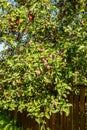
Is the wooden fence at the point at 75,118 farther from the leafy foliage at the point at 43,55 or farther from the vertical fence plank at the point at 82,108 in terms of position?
the leafy foliage at the point at 43,55

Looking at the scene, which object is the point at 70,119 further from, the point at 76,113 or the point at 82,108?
the point at 82,108

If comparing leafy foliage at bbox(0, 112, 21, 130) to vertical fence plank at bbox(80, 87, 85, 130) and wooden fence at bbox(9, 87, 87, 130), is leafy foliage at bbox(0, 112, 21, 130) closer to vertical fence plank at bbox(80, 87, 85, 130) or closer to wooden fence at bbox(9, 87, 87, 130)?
wooden fence at bbox(9, 87, 87, 130)

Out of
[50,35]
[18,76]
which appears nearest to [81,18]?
[50,35]

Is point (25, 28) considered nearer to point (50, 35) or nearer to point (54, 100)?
point (50, 35)

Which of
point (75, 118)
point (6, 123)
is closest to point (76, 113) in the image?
point (75, 118)

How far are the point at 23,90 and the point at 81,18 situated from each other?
1.71 meters

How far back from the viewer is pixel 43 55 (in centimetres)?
569

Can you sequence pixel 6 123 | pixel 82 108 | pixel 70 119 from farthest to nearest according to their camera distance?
pixel 6 123 < pixel 70 119 < pixel 82 108

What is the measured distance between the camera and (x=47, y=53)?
5.77 m

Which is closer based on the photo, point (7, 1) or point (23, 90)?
point (23, 90)

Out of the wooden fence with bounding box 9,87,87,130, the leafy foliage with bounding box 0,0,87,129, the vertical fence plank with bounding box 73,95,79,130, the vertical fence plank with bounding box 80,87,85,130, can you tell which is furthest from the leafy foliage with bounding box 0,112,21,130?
the vertical fence plank with bounding box 80,87,85,130

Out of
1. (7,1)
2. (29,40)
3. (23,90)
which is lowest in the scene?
(23,90)

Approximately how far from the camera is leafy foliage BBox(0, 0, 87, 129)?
19.0 feet

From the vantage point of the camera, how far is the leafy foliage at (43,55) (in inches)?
227
